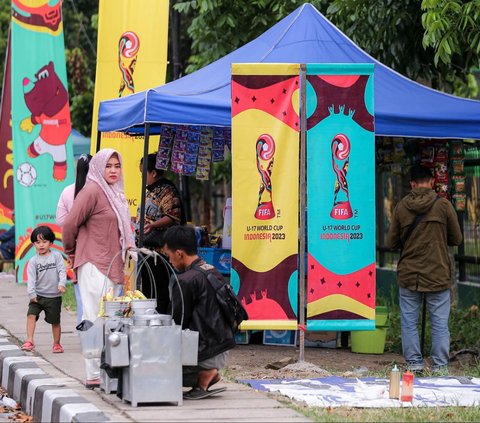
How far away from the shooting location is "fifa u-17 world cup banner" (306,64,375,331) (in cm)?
1014

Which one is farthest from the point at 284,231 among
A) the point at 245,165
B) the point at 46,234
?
the point at 46,234

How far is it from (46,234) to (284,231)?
2.47 meters

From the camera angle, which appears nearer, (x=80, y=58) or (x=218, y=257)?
(x=218, y=257)

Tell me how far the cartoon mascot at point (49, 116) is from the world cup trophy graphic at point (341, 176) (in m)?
8.55

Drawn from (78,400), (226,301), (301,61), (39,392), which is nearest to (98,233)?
(39,392)

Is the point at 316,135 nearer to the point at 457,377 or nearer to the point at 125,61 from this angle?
the point at 457,377

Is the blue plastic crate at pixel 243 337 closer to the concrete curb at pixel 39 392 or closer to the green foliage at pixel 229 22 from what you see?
the concrete curb at pixel 39 392

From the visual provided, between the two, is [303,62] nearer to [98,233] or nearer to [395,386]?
[98,233]

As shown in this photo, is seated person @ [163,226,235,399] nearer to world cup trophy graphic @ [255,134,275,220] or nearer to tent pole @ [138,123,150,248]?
world cup trophy graphic @ [255,134,275,220]

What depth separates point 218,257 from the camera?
12.4 m

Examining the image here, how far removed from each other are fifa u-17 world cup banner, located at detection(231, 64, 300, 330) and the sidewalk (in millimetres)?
1366

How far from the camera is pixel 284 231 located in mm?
10156

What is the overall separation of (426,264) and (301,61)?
2429mm

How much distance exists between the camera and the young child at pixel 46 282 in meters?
11.2
